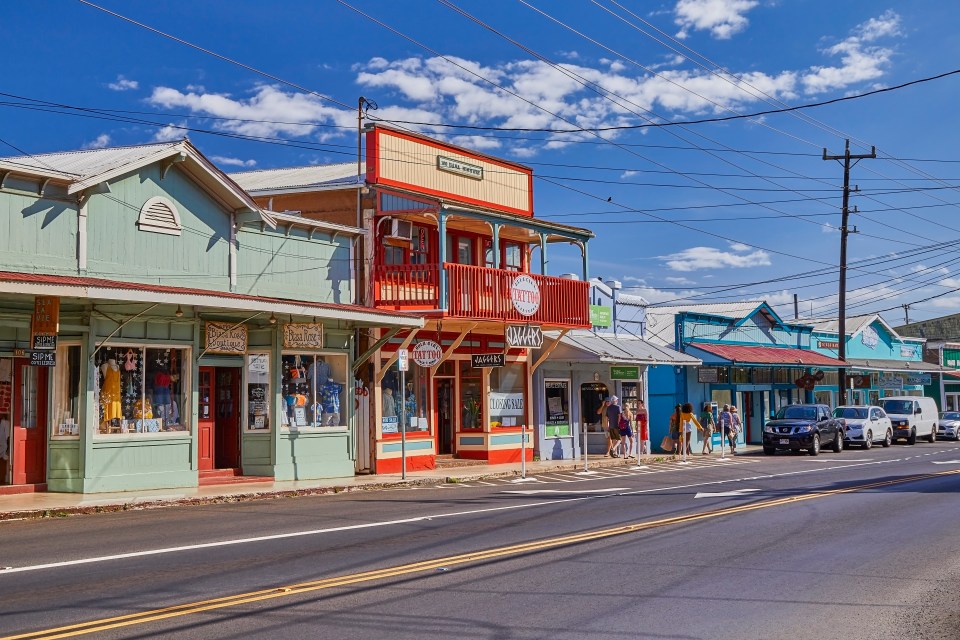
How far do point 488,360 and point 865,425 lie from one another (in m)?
17.8

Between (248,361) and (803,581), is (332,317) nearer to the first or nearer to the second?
(248,361)

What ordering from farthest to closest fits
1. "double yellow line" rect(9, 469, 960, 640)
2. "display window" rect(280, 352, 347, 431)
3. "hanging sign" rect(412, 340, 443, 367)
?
"hanging sign" rect(412, 340, 443, 367) < "display window" rect(280, 352, 347, 431) < "double yellow line" rect(9, 469, 960, 640)

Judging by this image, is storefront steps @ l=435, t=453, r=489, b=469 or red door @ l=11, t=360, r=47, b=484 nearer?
red door @ l=11, t=360, r=47, b=484

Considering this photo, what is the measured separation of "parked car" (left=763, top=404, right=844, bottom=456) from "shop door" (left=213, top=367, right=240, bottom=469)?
19090mm

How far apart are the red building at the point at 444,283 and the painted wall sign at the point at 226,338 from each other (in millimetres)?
3271

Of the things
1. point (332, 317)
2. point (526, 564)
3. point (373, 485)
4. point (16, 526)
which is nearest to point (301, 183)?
point (332, 317)

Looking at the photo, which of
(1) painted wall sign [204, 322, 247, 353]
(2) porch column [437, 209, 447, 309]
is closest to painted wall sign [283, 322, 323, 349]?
(1) painted wall sign [204, 322, 247, 353]

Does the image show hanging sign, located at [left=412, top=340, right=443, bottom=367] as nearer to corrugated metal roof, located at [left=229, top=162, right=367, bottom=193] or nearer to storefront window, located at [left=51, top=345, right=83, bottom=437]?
corrugated metal roof, located at [left=229, top=162, right=367, bottom=193]

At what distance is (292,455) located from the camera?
70.1ft

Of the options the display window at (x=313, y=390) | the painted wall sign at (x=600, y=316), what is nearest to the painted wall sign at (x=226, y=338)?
the display window at (x=313, y=390)

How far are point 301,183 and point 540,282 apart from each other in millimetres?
6745

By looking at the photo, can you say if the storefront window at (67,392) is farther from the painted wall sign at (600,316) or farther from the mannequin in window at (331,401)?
the painted wall sign at (600,316)

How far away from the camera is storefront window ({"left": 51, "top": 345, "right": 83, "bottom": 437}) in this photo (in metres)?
17.6

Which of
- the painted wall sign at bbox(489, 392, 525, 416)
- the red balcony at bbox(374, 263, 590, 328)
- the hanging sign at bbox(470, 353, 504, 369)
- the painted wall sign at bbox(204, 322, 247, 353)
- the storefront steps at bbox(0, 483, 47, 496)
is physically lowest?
the storefront steps at bbox(0, 483, 47, 496)
